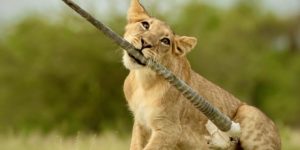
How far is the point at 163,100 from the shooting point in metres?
8.28

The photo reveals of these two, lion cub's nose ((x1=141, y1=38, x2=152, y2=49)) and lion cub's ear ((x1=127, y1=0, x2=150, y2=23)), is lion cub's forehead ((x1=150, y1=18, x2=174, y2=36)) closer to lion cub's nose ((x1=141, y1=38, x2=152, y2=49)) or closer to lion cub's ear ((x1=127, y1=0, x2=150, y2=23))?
lion cub's ear ((x1=127, y1=0, x2=150, y2=23))

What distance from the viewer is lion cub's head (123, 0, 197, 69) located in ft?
25.2

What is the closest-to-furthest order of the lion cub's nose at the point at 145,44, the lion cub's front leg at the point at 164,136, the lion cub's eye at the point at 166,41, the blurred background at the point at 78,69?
the lion cub's nose at the point at 145,44 → the lion cub's eye at the point at 166,41 → the lion cub's front leg at the point at 164,136 → the blurred background at the point at 78,69

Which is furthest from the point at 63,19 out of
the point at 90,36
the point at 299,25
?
the point at 299,25

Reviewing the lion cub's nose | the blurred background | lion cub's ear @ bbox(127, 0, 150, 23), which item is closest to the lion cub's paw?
lion cub's ear @ bbox(127, 0, 150, 23)

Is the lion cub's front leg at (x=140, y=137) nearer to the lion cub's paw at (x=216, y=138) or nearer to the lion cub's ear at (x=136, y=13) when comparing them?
the lion cub's paw at (x=216, y=138)

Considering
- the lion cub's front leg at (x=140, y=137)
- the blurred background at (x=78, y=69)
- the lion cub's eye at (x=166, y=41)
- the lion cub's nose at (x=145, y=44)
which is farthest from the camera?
the blurred background at (x=78, y=69)

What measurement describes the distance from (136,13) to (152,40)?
63 centimetres

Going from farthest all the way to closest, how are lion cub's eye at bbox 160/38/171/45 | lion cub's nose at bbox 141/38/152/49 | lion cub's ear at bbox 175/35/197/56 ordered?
lion cub's ear at bbox 175/35/197/56, lion cub's eye at bbox 160/38/171/45, lion cub's nose at bbox 141/38/152/49

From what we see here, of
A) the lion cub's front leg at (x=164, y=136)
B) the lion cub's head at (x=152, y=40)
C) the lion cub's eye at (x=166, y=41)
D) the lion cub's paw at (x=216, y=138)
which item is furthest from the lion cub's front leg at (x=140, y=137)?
the lion cub's eye at (x=166, y=41)

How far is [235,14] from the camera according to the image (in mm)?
36594

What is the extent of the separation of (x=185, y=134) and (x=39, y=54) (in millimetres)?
17572

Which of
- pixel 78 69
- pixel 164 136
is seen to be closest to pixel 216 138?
pixel 164 136

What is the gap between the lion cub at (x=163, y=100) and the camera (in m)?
8.00
